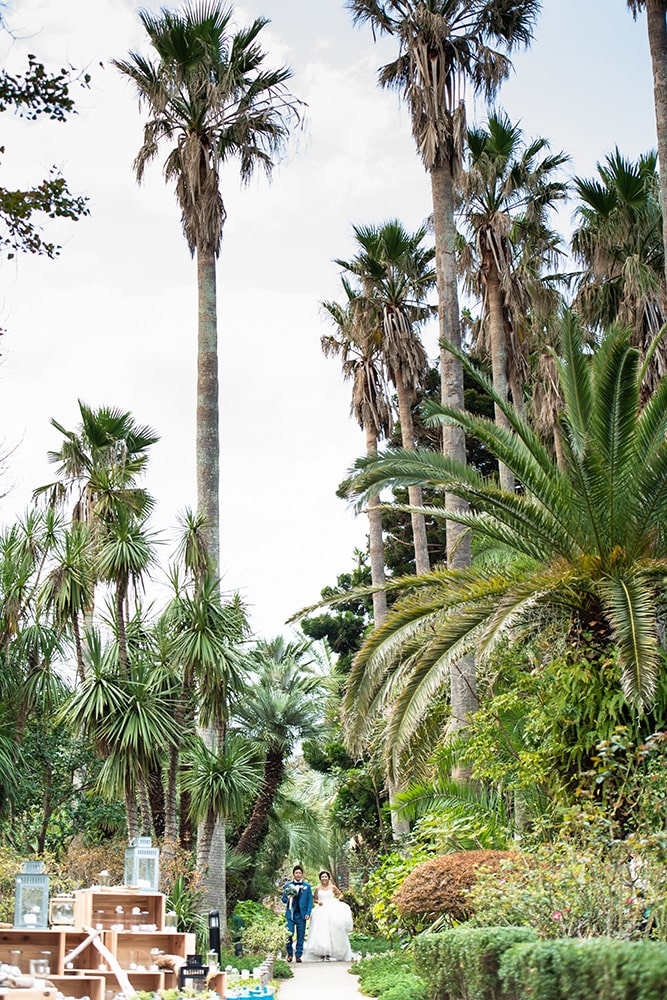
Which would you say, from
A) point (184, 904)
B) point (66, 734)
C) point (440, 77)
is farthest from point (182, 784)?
point (440, 77)

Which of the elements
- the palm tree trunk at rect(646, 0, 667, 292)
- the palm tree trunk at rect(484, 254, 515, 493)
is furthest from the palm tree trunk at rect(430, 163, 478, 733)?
the palm tree trunk at rect(484, 254, 515, 493)

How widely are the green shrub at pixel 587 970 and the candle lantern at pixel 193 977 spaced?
16.9 feet

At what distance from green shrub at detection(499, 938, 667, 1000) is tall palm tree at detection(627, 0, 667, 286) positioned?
12641 mm

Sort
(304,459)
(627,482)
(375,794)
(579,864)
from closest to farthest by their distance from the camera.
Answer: (579,864) < (627,482) < (375,794) < (304,459)

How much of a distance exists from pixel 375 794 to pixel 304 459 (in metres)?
25.6

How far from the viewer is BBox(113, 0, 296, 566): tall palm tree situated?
71.8ft

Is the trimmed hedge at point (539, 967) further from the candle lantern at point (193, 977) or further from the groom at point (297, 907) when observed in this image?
the groom at point (297, 907)

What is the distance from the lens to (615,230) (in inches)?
896

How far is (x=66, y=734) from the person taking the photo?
23.6 m

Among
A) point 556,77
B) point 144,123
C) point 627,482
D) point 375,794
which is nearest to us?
point 627,482

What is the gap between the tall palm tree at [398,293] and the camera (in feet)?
94.2

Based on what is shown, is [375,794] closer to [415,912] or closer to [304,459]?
[415,912]

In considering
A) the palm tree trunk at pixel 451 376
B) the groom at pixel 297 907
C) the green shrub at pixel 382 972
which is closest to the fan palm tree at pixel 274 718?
the groom at pixel 297 907

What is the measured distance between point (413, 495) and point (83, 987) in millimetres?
16972
